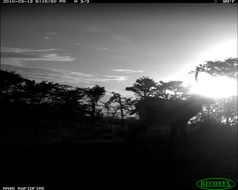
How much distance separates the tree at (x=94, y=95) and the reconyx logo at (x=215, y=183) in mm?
26621

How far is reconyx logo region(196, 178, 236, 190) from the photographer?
13.2 feet

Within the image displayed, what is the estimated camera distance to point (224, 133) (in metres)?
11.1

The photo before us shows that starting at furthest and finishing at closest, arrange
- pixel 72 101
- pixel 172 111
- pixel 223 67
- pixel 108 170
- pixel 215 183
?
pixel 72 101
pixel 223 67
pixel 172 111
pixel 108 170
pixel 215 183

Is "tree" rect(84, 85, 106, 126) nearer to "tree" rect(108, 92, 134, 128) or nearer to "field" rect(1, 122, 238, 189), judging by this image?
"tree" rect(108, 92, 134, 128)

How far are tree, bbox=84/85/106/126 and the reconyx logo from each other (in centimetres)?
2662

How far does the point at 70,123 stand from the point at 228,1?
28.4 meters

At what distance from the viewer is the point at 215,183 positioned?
13.8 feet

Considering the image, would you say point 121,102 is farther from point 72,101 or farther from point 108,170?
point 108,170

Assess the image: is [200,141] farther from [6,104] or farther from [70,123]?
[70,123]

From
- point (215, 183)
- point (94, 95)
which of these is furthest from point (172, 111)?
point (94, 95)

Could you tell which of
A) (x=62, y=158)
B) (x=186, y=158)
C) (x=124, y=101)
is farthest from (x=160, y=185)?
(x=124, y=101)

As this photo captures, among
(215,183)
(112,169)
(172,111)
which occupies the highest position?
(172,111)

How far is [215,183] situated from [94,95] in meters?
27.2

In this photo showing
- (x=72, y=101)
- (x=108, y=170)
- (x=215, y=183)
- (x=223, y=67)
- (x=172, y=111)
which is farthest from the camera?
(x=72, y=101)
